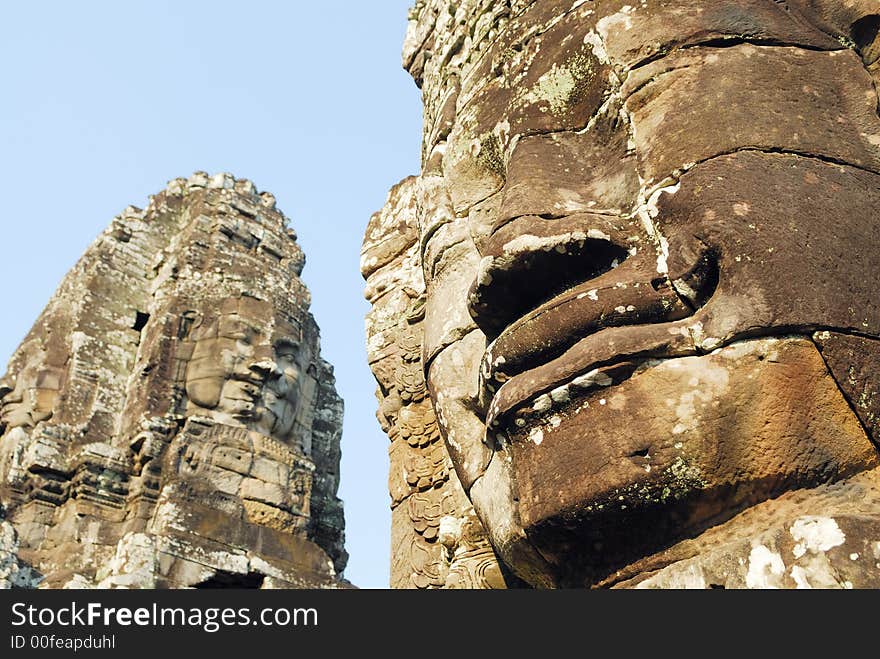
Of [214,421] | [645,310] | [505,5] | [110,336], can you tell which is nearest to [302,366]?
[214,421]

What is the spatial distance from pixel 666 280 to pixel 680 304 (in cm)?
7

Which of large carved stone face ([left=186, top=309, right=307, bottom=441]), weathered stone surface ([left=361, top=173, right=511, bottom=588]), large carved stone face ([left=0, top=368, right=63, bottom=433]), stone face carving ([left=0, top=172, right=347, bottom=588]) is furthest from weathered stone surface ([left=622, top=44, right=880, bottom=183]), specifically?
large carved stone face ([left=0, top=368, right=63, bottom=433])

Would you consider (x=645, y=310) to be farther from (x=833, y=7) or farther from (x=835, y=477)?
(x=833, y=7)

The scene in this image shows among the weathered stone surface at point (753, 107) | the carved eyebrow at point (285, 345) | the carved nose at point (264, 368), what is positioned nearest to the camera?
the weathered stone surface at point (753, 107)

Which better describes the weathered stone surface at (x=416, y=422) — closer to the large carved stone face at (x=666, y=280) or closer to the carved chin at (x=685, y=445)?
the large carved stone face at (x=666, y=280)

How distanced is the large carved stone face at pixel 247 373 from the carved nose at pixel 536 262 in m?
12.2

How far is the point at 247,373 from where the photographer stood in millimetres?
15031

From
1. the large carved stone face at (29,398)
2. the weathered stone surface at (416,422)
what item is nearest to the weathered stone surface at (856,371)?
the weathered stone surface at (416,422)

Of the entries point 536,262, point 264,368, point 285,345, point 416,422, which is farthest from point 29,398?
point 536,262

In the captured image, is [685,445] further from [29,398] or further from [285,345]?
[29,398]

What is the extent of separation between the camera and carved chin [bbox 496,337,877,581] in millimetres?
2424

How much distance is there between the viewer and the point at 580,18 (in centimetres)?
331

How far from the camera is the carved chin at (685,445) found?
2.42m

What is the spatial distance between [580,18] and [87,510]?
42.1 feet
